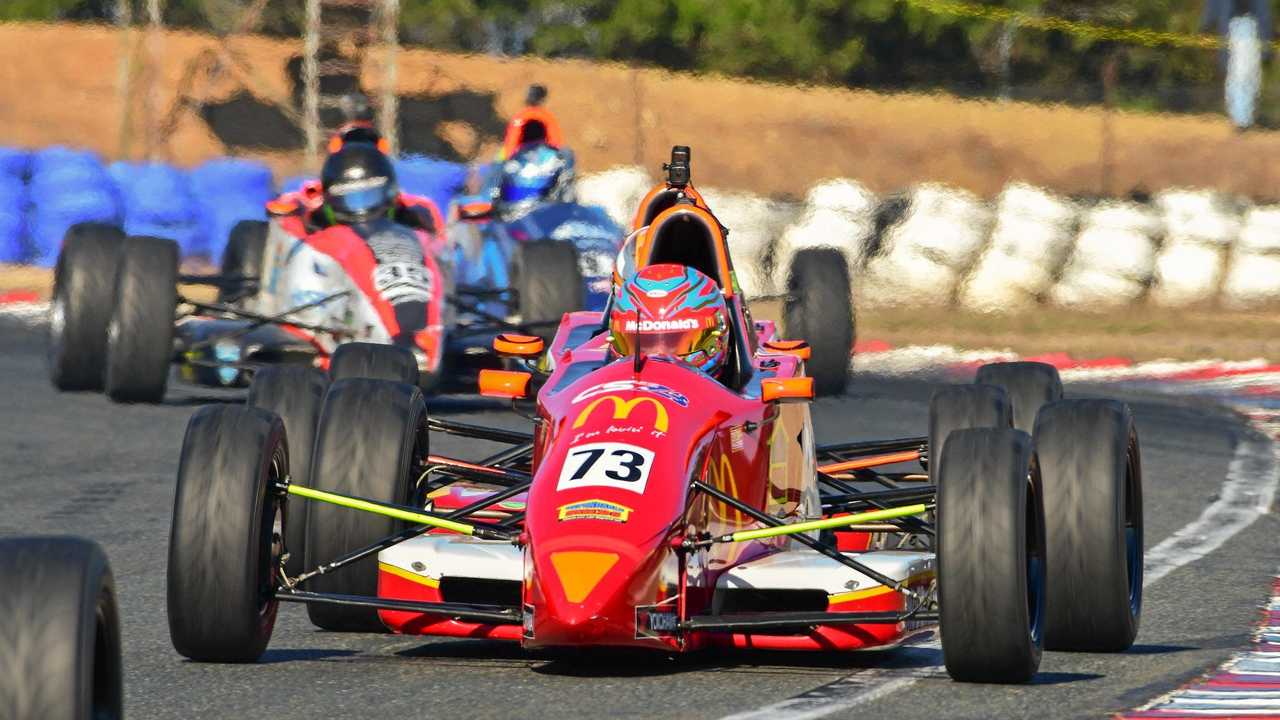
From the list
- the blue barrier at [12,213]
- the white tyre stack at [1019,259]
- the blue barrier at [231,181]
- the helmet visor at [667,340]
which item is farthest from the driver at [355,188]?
the blue barrier at [12,213]

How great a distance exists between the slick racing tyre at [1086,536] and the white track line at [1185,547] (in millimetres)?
456

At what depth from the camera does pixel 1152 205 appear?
81.2 feet

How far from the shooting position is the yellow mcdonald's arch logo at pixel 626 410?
317 inches

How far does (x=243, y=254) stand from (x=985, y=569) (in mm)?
11408

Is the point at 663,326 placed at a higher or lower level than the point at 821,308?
higher

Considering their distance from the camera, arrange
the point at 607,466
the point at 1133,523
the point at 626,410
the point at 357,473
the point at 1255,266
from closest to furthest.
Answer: the point at 607,466 < the point at 626,410 < the point at 357,473 < the point at 1133,523 < the point at 1255,266

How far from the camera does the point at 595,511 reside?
7.54 m

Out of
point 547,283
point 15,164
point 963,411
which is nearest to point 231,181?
point 15,164

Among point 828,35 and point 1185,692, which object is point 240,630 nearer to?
point 1185,692

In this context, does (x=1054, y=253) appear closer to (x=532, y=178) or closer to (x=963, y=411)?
(x=532, y=178)

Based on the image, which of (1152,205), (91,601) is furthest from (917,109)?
(91,601)

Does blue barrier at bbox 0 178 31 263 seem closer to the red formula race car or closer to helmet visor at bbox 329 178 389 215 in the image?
helmet visor at bbox 329 178 389 215

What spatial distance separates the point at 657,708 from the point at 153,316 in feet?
28.9

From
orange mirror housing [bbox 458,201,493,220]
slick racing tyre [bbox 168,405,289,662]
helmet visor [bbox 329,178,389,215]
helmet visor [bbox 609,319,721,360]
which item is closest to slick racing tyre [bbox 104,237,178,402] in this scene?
helmet visor [bbox 329,178,389,215]
